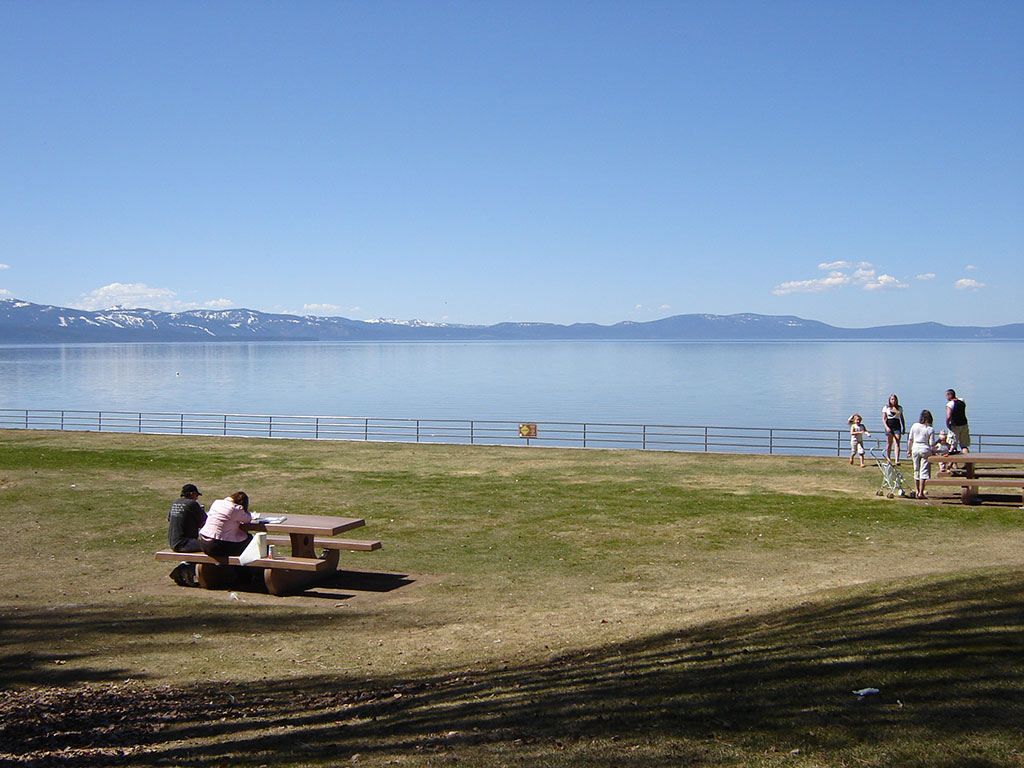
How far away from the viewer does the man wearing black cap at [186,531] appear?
486 inches

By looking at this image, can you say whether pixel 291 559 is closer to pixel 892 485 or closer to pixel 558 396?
pixel 892 485

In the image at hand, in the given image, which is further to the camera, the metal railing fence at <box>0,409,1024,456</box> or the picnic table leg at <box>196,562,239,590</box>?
the metal railing fence at <box>0,409,1024,456</box>

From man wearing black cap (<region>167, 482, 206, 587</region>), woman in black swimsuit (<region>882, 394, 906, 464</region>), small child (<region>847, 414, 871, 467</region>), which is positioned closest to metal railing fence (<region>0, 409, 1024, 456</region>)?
small child (<region>847, 414, 871, 467</region>)

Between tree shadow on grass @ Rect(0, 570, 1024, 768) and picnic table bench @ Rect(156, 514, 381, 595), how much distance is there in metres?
3.95

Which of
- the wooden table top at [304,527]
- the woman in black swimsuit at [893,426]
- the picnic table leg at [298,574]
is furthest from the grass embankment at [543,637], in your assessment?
the woman in black swimsuit at [893,426]

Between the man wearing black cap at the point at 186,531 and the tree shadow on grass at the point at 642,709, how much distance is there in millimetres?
4654

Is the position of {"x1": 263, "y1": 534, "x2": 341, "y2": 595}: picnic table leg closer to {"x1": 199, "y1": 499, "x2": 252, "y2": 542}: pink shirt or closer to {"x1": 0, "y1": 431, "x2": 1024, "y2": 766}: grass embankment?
{"x1": 0, "y1": 431, "x2": 1024, "y2": 766}: grass embankment

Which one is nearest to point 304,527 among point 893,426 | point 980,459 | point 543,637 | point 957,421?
point 543,637

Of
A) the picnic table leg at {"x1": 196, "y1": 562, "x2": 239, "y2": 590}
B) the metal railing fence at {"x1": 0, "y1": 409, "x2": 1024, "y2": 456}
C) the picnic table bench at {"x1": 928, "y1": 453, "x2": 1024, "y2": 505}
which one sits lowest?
the metal railing fence at {"x1": 0, "y1": 409, "x2": 1024, "y2": 456}

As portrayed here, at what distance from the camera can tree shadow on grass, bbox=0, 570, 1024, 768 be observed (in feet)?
19.0

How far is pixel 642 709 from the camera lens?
6.50 metres

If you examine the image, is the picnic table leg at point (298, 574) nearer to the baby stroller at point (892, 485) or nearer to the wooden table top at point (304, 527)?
the wooden table top at point (304, 527)

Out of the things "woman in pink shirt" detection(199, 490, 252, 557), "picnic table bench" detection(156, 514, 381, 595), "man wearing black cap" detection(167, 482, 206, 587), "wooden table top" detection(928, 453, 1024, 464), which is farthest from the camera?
"wooden table top" detection(928, 453, 1024, 464)

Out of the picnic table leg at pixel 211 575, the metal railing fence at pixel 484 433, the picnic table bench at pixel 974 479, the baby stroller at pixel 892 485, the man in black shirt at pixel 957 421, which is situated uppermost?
the man in black shirt at pixel 957 421
